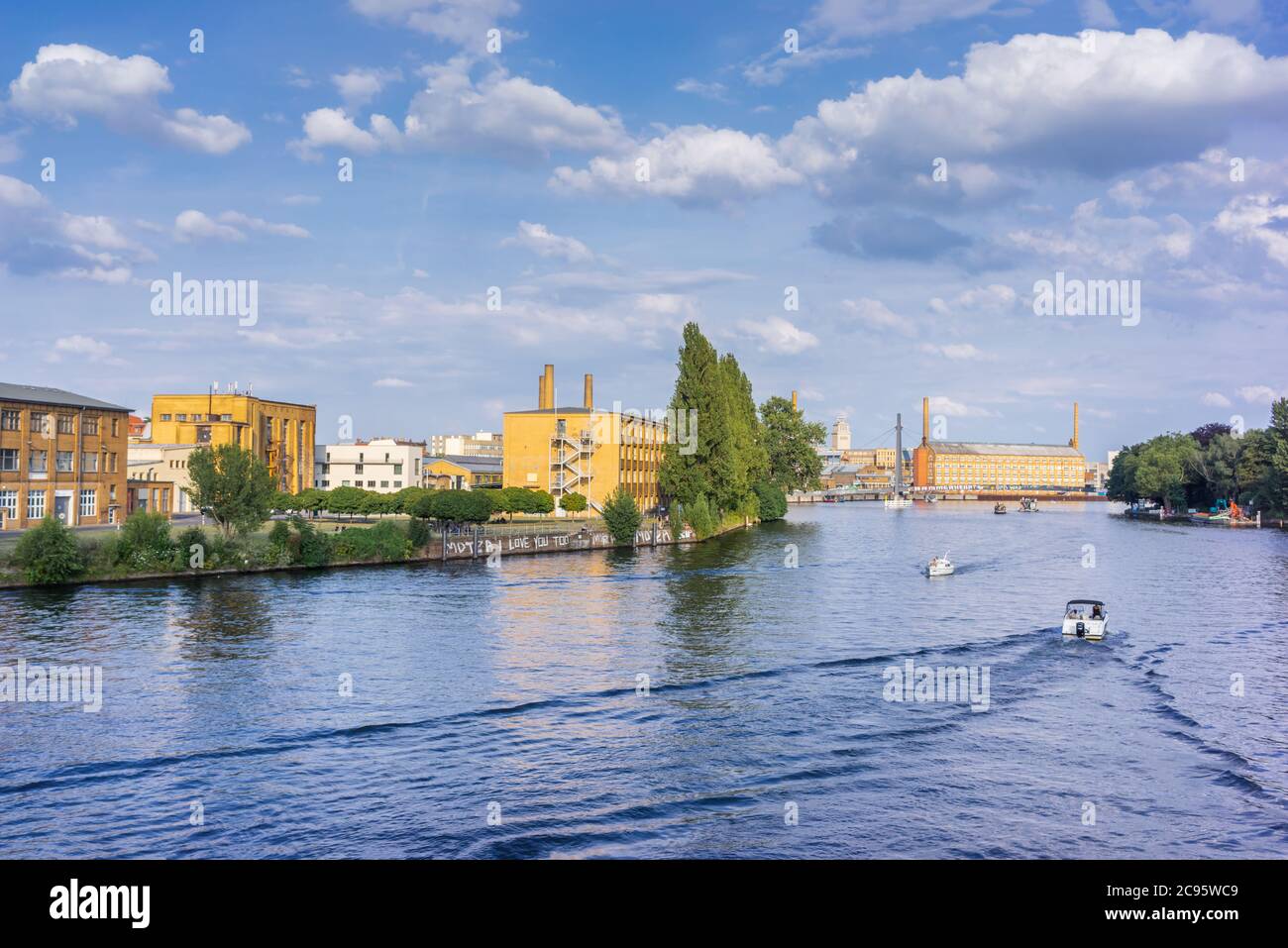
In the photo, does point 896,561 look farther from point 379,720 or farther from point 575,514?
point 379,720

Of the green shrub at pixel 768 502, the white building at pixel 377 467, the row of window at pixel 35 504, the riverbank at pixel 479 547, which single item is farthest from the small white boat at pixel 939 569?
the white building at pixel 377 467

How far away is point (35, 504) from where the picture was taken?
83.3 meters

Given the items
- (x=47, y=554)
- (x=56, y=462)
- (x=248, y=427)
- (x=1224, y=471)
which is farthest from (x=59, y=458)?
(x=1224, y=471)

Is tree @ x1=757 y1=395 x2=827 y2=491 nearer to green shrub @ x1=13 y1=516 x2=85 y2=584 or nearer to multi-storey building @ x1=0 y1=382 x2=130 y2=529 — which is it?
multi-storey building @ x1=0 y1=382 x2=130 y2=529

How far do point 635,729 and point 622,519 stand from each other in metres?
70.4

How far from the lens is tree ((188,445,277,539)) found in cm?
7431

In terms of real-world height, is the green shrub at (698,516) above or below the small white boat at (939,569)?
above

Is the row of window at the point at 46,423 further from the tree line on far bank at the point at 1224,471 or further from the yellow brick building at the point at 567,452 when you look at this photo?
the tree line on far bank at the point at 1224,471

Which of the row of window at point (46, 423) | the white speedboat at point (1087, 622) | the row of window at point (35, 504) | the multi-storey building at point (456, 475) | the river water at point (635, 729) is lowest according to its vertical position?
the river water at point (635, 729)

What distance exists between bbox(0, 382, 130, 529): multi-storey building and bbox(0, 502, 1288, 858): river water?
27262 millimetres

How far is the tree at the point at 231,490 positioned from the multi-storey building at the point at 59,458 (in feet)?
44.7

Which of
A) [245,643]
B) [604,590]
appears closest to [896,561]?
[604,590]

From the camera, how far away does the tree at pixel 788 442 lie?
180125 mm

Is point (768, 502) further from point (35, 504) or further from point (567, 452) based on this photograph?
point (35, 504)
